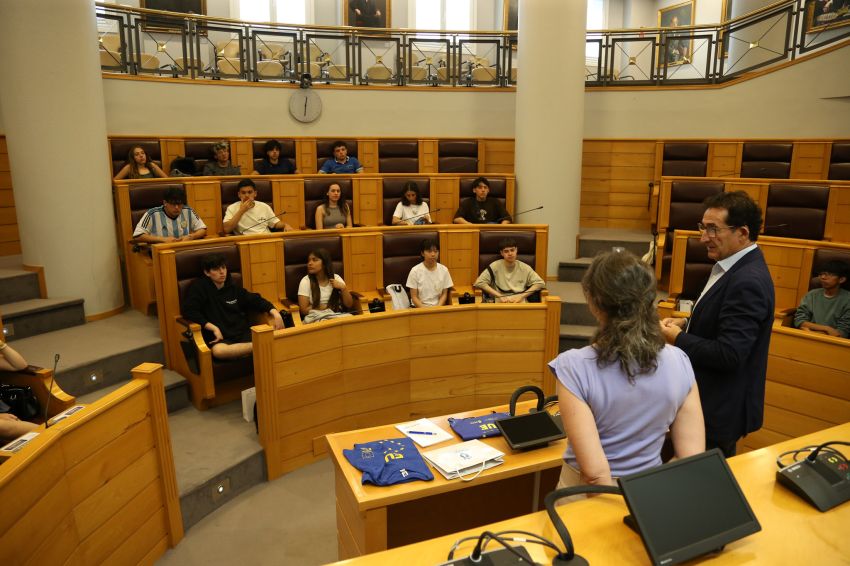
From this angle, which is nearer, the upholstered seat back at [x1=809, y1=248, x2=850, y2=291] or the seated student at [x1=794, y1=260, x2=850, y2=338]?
the seated student at [x1=794, y1=260, x2=850, y2=338]

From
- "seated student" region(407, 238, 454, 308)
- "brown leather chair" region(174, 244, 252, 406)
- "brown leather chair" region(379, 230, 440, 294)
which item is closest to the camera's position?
"brown leather chair" region(174, 244, 252, 406)

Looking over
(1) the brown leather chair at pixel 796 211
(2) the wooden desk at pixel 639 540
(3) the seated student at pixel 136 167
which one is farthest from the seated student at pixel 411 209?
(2) the wooden desk at pixel 639 540

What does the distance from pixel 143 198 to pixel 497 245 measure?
3091mm

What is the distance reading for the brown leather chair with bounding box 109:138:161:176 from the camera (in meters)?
6.32

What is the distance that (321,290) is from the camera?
4582 millimetres

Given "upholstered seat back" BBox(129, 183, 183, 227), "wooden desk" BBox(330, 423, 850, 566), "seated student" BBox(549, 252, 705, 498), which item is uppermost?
"upholstered seat back" BBox(129, 183, 183, 227)

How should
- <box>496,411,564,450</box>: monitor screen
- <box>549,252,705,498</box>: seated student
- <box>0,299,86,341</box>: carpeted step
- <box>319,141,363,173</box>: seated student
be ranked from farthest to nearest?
<box>319,141,363,173</box>: seated student → <box>0,299,86,341</box>: carpeted step → <box>496,411,564,450</box>: monitor screen → <box>549,252,705,498</box>: seated student

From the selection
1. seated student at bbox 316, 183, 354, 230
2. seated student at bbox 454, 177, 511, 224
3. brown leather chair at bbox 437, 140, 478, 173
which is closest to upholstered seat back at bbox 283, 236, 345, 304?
seated student at bbox 316, 183, 354, 230

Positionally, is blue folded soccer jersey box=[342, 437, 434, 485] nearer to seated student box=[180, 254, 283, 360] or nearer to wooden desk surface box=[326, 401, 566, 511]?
wooden desk surface box=[326, 401, 566, 511]

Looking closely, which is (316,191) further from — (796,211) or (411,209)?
(796,211)

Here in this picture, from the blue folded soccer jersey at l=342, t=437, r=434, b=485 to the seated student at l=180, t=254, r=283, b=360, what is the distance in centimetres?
209

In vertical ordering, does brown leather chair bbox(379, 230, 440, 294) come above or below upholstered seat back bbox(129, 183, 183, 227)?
below

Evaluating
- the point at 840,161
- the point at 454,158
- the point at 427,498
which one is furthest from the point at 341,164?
the point at 840,161

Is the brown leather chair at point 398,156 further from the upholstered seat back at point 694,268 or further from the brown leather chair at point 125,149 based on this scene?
the upholstered seat back at point 694,268
